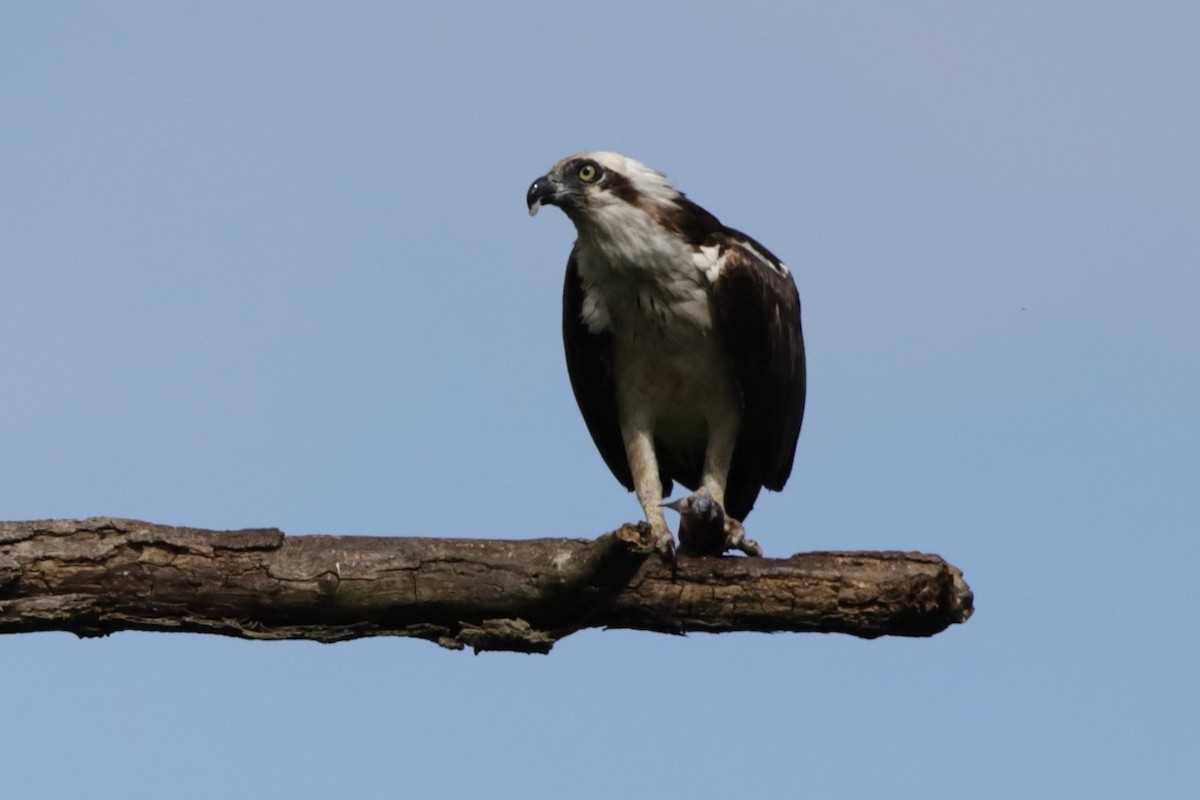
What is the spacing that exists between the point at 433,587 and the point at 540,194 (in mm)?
2396

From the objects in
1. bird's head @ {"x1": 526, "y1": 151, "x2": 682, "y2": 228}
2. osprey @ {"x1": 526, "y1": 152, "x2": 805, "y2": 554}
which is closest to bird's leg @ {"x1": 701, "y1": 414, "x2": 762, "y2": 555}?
osprey @ {"x1": 526, "y1": 152, "x2": 805, "y2": 554}

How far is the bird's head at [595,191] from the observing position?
25.9 ft

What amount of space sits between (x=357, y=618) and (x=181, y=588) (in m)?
0.72

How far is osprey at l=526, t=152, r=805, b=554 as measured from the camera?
25.6 feet

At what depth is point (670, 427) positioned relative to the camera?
27.2ft

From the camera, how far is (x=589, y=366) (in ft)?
26.7

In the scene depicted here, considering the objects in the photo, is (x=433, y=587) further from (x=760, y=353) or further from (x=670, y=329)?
(x=760, y=353)

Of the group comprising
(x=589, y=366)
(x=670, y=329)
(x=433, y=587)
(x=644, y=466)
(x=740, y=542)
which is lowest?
(x=433, y=587)

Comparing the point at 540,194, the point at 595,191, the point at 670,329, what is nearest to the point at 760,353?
the point at 670,329

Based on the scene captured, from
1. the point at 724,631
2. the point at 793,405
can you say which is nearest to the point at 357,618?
the point at 724,631

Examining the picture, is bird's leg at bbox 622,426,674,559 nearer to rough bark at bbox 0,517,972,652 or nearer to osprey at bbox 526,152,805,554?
osprey at bbox 526,152,805,554

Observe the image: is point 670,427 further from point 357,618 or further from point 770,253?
point 357,618

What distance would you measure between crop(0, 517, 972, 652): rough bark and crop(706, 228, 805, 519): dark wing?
1425mm

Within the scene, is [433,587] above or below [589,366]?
below
